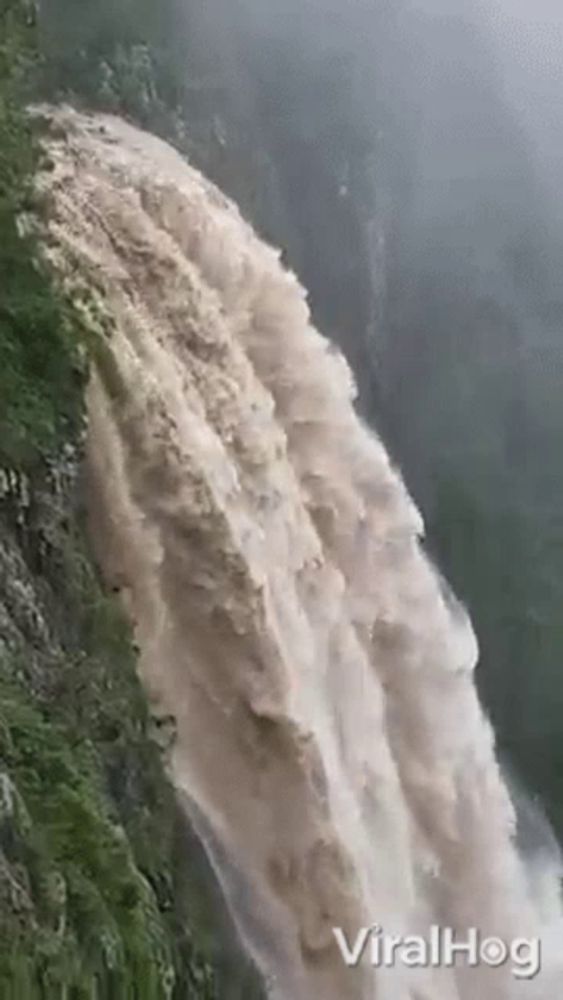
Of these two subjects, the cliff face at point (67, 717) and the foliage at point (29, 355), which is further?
the foliage at point (29, 355)

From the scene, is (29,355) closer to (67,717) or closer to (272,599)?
(67,717)

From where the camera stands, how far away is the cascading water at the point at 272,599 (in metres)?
9.16

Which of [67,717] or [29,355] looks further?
[29,355]

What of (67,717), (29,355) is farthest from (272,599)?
(67,717)

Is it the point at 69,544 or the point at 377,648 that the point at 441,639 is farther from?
the point at 69,544

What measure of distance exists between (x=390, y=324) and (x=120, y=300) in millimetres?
7211

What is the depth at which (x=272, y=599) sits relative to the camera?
967cm

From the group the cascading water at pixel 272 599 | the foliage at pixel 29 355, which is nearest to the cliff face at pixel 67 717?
the foliage at pixel 29 355

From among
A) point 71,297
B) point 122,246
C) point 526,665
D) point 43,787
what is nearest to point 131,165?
point 122,246

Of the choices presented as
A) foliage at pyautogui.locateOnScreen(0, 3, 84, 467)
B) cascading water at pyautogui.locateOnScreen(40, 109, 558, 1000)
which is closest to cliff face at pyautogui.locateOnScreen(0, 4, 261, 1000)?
foliage at pyautogui.locateOnScreen(0, 3, 84, 467)

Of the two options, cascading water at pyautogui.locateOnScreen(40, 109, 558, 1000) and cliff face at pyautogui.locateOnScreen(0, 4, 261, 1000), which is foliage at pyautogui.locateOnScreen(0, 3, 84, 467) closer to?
cliff face at pyautogui.locateOnScreen(0, 4, 261, 1000)

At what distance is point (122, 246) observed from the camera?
10164mm

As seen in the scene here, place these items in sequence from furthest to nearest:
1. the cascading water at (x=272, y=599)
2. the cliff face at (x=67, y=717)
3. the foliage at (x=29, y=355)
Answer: the cascading water at (x=272, y=599) < the foliage at (x=29, y=355) < the cliff face at (x=67, y=717)

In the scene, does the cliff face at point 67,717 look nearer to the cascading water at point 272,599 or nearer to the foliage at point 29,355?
the foliage at point 29,355
